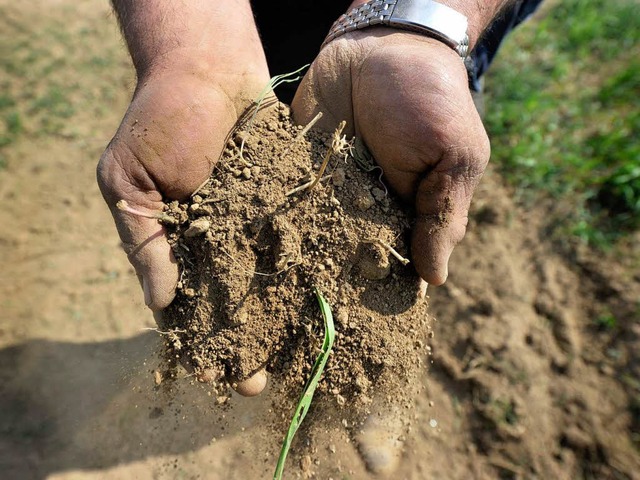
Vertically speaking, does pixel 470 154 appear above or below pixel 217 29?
below

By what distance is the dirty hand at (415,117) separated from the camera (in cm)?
Result: 148

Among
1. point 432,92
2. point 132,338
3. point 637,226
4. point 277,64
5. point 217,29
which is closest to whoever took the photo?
point 432,92

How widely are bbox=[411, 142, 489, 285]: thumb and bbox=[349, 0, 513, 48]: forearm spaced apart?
0.50 metres

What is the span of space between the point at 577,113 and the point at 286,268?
3113 mm

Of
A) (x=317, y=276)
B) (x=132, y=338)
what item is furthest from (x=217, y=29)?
(x=132, y=338)

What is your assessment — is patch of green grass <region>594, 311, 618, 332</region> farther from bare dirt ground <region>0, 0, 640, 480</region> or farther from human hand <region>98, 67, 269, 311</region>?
human hand <region>98, 67, 269, 311</region>

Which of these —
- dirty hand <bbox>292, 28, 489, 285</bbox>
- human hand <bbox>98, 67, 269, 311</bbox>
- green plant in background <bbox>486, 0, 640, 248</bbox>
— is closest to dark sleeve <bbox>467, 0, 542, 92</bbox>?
dirty hand <bbox>292, 28, 489, 285</bbox>

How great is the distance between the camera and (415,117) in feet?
4.86

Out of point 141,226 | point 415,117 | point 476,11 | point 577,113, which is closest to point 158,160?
point 141,226

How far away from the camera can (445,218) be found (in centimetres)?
154

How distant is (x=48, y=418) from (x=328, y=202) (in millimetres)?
1956

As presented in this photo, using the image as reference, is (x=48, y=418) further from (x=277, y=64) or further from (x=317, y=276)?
(x=277, y=64)

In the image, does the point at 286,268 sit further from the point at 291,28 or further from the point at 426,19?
the point at 291,28

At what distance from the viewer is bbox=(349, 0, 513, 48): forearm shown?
1708 millimetres
